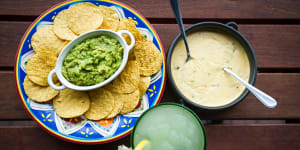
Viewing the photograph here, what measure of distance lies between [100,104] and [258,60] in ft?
3.55

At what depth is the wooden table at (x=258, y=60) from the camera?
4.18 feet

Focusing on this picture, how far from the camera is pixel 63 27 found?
117 centimetres

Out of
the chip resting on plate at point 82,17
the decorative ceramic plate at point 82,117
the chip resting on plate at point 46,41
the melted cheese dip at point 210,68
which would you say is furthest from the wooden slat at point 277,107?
the chip resting on plate at point 46,41

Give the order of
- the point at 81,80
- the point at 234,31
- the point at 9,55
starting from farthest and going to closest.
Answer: the point at 9,55
the point at 234,31
the point at 81,80

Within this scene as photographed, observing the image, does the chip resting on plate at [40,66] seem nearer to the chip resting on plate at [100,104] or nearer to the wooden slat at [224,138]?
the chip resting on plate at [100,104]

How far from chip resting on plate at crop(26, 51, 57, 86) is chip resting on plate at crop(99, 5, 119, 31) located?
0.35 m

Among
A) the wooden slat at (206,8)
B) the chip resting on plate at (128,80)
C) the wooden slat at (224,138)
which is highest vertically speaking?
the wooden slat at (206,8)

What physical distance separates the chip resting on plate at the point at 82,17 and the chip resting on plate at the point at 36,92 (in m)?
0.38

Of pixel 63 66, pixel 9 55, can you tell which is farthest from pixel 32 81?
pixel 9 55

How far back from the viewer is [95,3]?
1191 mm

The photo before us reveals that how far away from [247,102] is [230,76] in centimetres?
29

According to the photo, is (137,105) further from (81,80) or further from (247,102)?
(247,102)

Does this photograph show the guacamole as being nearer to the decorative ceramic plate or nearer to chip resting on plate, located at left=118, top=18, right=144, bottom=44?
chip resting on plate, located at left=118, top=18, right=144, bottom=44

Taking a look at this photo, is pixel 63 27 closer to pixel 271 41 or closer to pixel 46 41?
pixel 46 41
